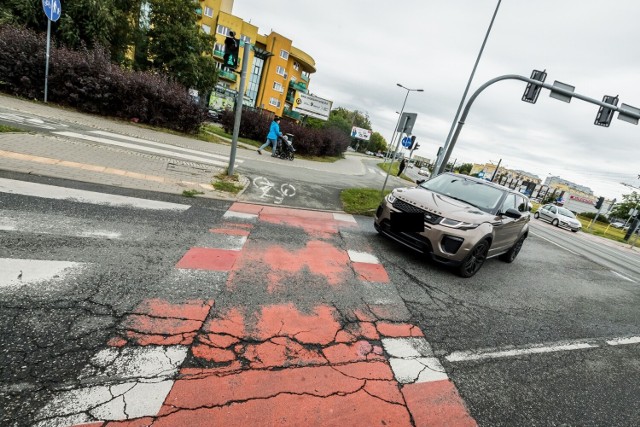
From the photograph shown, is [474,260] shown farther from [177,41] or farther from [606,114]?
[177,41]

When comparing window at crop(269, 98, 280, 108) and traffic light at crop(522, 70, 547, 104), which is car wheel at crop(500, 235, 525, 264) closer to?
traffic light at crop(522, 70, 547, 104)

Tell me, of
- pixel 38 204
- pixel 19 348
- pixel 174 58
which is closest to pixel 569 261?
pixel 19 348

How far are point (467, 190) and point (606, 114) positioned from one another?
9.53 metres

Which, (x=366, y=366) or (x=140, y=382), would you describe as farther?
(x=366, y=366)

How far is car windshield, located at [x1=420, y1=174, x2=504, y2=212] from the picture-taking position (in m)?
5.97

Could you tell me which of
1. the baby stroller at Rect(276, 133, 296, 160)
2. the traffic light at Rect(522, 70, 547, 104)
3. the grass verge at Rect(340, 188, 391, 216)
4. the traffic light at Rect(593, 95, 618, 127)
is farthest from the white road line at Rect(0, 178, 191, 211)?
the traffic light at Rect(593, 95, 618, 127)

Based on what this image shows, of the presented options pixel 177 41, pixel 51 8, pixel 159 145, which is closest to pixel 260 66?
pixel 177 41

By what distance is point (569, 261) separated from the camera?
9.20m

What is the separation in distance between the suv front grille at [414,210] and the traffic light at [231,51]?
4708mm

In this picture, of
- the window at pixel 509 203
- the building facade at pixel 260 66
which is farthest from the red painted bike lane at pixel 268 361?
the building facade at pixel 260 66

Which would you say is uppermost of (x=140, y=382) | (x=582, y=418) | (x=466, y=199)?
(x=466, y=199)

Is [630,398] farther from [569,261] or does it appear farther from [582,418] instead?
[569,261]

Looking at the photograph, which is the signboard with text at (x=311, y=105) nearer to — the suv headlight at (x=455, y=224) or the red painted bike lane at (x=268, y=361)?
the suv headlight at (x=455, y=224)

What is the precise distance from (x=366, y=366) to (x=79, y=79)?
1533 cm
